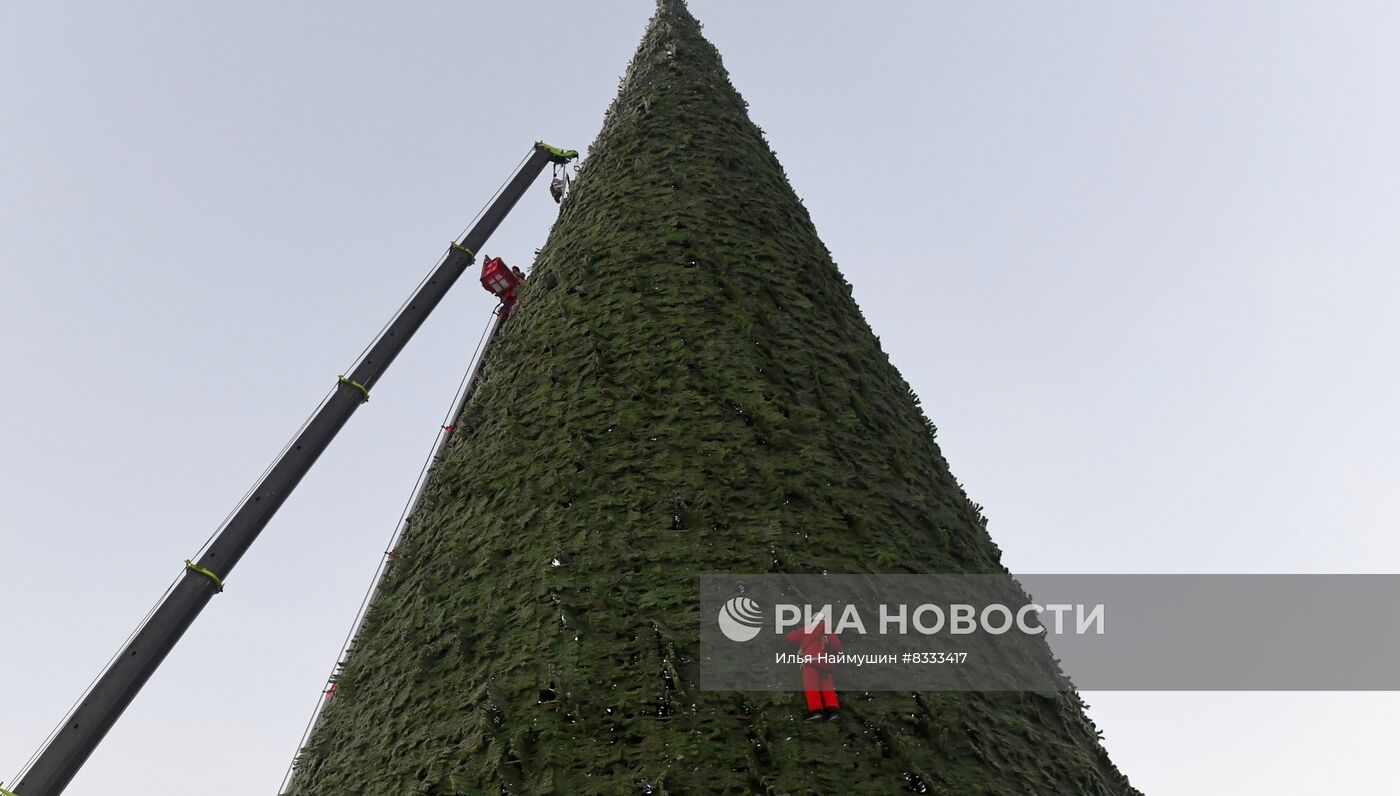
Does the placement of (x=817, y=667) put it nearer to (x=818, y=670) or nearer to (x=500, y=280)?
(x=818, y=670)

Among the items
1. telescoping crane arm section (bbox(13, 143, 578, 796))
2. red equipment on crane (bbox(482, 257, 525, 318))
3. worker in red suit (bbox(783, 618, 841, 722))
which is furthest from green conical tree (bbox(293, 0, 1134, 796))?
red equipment on crane (bbox(482, 257, 525, 318))

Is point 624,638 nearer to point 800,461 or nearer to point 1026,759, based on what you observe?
point 800,461

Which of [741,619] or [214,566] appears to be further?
[214,566]

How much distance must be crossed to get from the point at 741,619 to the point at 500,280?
17.6 metres

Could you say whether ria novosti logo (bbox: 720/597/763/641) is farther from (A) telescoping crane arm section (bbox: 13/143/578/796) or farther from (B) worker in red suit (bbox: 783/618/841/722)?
(A) telescoping crane arm section (bbox: 13/143/578/796)

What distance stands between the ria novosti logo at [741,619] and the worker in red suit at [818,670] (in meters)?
0.18

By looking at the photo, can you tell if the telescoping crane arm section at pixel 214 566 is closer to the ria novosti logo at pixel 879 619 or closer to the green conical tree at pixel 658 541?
the green conical tree at pixel 658 541

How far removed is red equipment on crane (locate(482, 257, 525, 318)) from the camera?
21.6m

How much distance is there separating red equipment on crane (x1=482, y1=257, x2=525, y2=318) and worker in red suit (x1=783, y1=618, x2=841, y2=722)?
1719 centimetres

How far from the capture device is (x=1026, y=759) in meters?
5.13

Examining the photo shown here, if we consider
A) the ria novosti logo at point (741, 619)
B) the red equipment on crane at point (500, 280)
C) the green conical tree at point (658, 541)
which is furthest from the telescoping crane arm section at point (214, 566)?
the ria novosti logo at point (741, 619)

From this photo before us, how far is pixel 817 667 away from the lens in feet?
16.1

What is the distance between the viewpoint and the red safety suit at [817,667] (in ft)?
15.9

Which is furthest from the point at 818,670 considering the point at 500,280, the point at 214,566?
the point at 500,280
